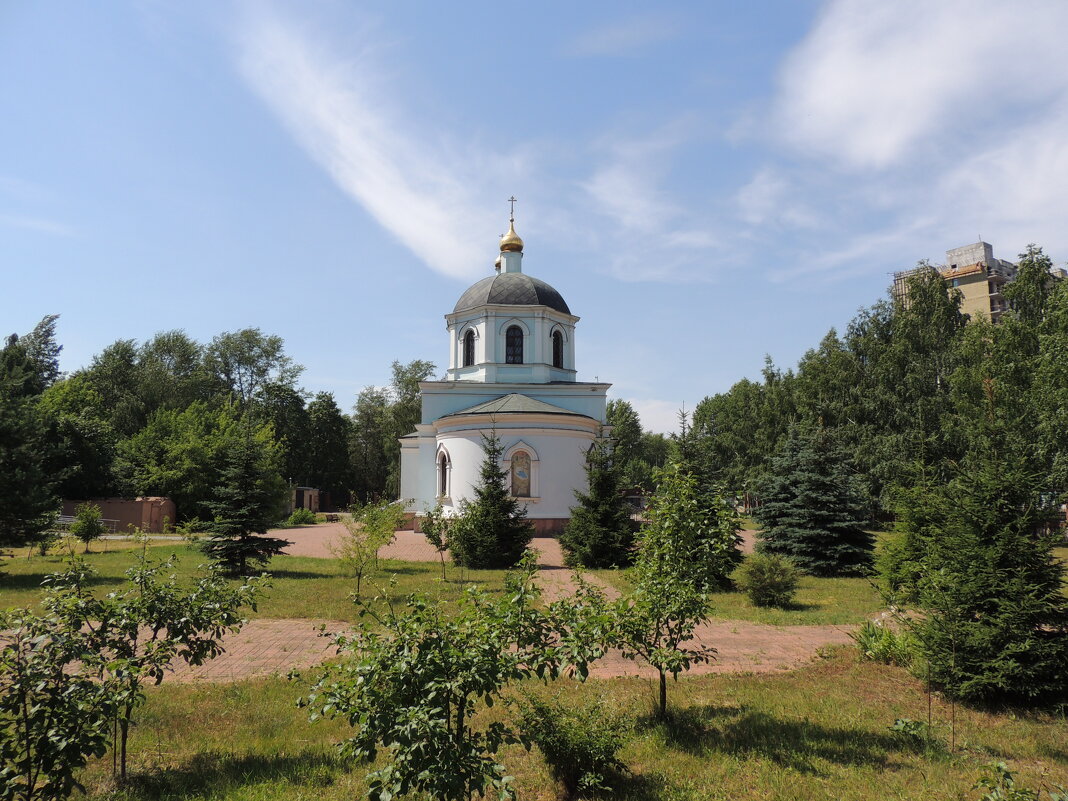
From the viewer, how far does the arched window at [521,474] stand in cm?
2498

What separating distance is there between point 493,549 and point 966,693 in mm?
Result: 11580

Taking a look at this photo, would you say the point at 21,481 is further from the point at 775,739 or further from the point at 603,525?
the point at 775,739

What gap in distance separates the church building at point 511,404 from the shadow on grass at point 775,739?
18.2 m

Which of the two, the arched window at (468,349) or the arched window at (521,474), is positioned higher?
the arched window at (468,349)

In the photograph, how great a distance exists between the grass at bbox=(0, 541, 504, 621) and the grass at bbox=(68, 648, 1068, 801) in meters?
3.08

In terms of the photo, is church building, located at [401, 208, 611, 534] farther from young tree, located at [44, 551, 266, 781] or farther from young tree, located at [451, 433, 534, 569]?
young tree, located at [44, 551, 266, 781]

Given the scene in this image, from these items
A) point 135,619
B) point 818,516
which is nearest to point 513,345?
point 818,516

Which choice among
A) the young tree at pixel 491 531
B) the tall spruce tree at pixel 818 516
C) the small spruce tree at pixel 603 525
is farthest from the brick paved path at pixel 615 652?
the tall spruce tree at pixel 818 516

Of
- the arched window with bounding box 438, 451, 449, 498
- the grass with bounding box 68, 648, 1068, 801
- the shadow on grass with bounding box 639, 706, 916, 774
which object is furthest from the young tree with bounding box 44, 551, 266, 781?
the arched window with bounding box 438, 451, 449, 498

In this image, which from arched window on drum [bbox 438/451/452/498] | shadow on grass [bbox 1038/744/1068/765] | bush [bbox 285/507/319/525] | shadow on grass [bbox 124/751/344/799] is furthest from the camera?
bush [bbox 285/507/319/525]

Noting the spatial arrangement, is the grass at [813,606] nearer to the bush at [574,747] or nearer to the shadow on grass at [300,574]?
the bush at [574,747]

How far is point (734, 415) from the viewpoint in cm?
5188

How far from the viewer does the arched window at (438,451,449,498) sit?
26.4 m

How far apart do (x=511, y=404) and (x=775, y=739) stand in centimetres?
2102
